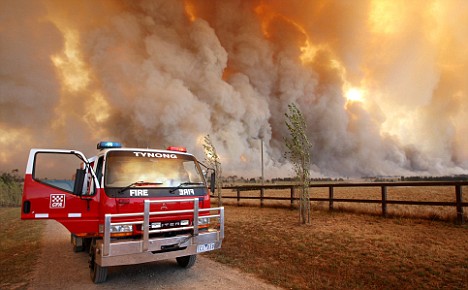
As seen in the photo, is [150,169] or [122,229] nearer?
[122,229]

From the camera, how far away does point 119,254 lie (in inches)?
193

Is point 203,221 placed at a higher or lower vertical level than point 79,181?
lower

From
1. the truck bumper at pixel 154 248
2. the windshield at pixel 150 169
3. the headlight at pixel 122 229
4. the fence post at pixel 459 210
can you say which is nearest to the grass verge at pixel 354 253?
the fence post at pixel 459 210

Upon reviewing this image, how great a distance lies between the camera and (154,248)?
17.1ft

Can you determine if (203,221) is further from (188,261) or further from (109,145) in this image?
(109,145)

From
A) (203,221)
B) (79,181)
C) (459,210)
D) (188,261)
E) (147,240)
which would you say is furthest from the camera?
(459,210)

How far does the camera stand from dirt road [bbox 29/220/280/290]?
5465 millimetres

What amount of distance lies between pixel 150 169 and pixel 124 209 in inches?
45.9

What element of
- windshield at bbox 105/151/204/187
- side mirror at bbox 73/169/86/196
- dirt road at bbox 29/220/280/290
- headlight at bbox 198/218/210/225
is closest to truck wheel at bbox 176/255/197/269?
dirt road at bbox 29/220/280/290

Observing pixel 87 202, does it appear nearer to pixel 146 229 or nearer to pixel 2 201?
pixel 146 229

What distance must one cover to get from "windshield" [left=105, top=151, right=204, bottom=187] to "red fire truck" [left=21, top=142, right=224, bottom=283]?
0.02 metres

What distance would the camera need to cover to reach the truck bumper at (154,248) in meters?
4.89

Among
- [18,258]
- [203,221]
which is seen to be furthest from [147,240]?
[18,258]

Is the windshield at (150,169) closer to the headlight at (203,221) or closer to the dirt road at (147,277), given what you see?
the headlight at (203,221)
